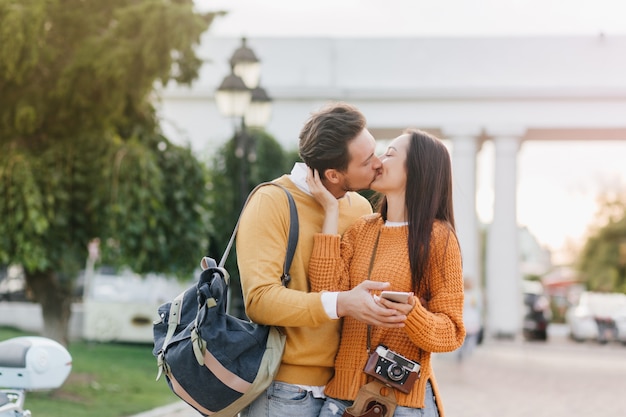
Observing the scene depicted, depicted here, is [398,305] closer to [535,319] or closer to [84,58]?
[84,58]

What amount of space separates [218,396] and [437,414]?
739 mm

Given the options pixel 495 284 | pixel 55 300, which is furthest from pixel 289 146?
pixel 55 300

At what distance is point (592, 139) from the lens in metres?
29.9

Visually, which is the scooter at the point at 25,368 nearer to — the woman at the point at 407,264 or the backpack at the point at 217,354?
the backpack at the point at 217,354

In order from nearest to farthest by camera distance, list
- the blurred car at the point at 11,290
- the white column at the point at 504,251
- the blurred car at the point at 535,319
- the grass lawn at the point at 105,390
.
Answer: the grass lawn at the point at 105,390 → the blurred car at the point at 11,290 → the white column at the point at 504,251 → the blurred car at the point at 535,319

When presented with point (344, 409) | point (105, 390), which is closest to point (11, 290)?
point (105, 390)

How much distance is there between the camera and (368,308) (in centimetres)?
316

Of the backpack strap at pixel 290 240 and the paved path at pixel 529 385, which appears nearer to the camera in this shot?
the backpack strap at pixel 290 240

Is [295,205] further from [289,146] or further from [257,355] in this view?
[289,146]

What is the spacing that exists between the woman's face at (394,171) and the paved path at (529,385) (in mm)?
6733

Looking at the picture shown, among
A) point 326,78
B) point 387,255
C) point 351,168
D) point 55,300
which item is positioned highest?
point 326,78

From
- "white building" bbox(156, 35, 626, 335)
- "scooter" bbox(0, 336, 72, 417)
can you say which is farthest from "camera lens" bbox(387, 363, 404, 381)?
"white building" bbox(156, 35, 626, 335)

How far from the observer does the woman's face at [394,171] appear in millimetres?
3568

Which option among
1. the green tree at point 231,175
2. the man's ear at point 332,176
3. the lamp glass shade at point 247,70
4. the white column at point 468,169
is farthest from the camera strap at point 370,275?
the white column at point 468,169
